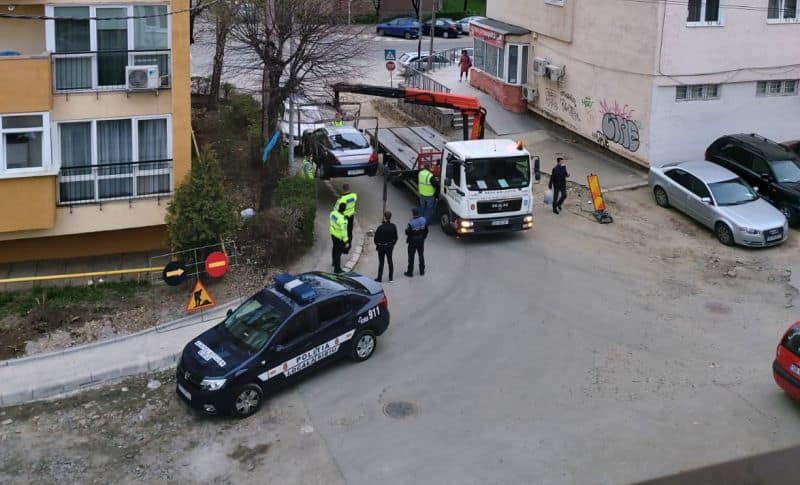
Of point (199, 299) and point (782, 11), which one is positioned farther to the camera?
point (782, 11)

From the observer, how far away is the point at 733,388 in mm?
12805

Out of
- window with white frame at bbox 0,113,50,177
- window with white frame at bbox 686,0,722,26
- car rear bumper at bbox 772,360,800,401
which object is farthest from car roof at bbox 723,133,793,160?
window with white frame at bbox 0,113,50,177

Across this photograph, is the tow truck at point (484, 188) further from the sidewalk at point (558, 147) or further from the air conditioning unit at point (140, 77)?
the air conditioning unit at point (140, 77)

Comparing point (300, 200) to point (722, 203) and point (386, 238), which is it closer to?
point (386, 238)

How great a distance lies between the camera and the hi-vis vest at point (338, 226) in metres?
16.4

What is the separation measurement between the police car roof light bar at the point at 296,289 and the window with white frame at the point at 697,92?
45.2 feet

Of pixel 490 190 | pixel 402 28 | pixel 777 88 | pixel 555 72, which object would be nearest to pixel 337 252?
pixel 490 190

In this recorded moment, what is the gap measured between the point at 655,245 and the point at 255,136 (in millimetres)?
10670

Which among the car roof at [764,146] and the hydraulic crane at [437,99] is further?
the hydraulic crane at [437,99]

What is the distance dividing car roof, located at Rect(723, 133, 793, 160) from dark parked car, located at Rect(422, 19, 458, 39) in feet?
102

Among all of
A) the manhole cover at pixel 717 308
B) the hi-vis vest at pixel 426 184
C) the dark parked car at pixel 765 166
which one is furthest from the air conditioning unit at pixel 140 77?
the dark parked car at pixel 765 166

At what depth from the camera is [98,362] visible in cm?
1355

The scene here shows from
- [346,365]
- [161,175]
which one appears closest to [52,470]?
[346,365]

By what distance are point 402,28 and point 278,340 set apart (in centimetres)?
4145
